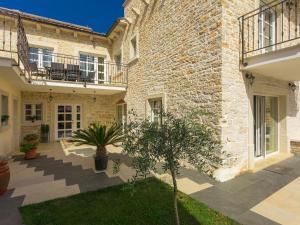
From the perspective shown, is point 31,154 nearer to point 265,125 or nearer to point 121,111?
point 121,111

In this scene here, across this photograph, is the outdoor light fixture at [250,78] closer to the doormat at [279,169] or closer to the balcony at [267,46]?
the balcony at [267,46]

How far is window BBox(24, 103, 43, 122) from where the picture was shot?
31.0ft

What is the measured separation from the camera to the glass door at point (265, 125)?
5598 millimetres

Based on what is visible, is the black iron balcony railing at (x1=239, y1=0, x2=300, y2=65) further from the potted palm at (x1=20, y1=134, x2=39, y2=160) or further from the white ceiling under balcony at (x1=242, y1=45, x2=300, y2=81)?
the potted palm at (x1=20, y1=134, x2=39, y2=160)

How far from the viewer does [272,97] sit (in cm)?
630

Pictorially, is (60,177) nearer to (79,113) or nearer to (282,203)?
(282,203)

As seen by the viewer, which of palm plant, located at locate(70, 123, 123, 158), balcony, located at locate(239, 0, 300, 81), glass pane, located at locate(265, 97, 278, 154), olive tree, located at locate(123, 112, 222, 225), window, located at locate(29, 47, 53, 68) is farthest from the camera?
window, located at locate(29, 47, 53, 68)

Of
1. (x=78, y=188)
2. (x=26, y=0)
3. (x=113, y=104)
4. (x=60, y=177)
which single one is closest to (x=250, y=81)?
(x=78, y=188)

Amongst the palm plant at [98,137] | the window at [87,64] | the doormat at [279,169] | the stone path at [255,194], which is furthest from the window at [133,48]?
the doormat at [279,169]

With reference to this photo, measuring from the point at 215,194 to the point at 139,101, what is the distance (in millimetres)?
5309

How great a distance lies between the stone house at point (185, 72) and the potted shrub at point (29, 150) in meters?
0.71

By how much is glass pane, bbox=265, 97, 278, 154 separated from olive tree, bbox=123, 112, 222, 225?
505cm

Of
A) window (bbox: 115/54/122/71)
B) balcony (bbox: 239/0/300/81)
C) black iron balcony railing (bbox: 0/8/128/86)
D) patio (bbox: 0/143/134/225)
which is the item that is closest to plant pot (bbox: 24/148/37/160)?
patio (bbox: 0/143/134/225)

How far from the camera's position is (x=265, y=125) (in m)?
5.89
